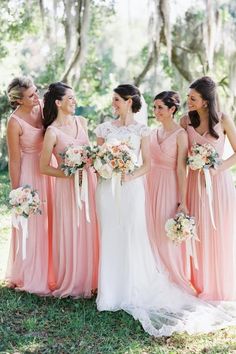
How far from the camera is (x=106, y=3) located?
51.4ft

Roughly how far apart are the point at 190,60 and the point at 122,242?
10539 millimetres

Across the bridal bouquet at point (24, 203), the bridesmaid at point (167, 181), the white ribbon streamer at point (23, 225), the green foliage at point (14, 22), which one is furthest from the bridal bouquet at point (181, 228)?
the green foliage at point (14, 22)

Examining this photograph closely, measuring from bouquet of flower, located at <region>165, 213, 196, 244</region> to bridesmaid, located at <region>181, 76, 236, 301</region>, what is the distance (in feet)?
0.85

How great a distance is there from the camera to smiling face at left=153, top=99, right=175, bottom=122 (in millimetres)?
5016

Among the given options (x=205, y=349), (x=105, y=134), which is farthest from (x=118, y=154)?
(x=205, y=349)

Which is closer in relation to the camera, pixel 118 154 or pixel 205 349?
pixel 205 349

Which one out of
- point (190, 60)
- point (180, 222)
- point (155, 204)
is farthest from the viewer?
point (190, 60)

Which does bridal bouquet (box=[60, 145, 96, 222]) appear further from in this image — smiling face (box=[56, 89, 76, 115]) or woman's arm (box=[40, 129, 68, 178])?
smiling face (box=[56, 89, 76, 115])

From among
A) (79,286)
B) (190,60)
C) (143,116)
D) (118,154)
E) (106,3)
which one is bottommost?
(79,286)

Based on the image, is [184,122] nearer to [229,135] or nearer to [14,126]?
[229,135]

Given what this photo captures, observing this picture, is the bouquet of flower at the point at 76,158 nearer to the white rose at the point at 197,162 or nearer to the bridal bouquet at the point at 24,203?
the bridal bouquet at the point at 24,203

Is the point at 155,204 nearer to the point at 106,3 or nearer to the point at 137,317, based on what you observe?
the point at 137,317

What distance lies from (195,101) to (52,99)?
1333mm

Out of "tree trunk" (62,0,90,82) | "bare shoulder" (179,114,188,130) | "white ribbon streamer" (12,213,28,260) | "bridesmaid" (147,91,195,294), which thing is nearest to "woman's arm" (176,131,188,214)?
"bridesmaid" (147,91,195,294)
